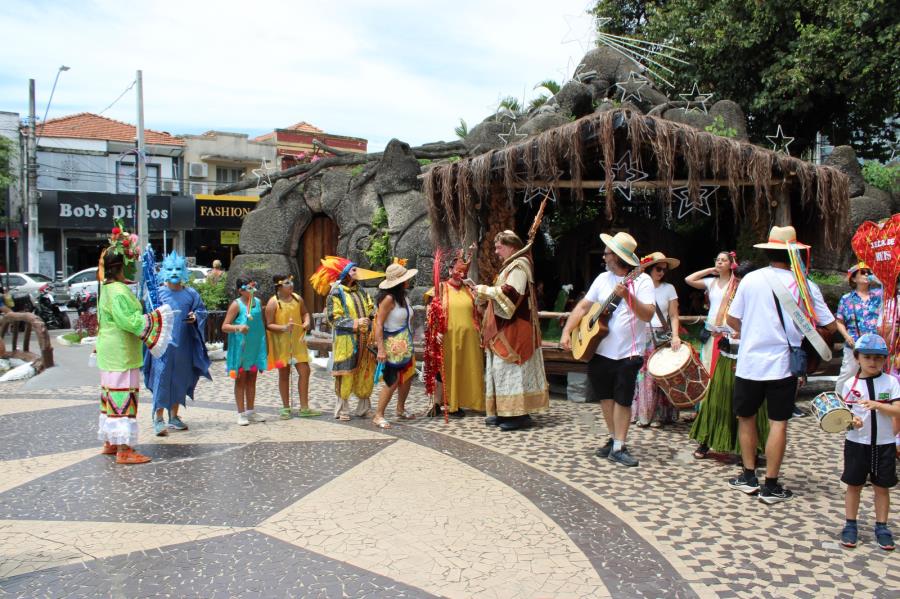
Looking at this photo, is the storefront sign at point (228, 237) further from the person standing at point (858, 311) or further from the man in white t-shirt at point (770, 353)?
the man in white t-shirt at point (770, 353)

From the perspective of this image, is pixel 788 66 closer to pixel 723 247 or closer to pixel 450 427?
pixel 723 247

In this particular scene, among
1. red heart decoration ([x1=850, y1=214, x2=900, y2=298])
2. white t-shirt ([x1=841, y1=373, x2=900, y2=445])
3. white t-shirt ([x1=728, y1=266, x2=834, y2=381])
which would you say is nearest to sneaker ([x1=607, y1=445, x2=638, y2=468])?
white t-shirt ([x1=728, y1=266, x2=834, y2=381])

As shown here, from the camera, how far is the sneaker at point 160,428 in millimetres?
6801

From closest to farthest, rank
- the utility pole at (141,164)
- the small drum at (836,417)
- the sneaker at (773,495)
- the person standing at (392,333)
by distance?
the small drum at (836,417) < the sneaker at (773,495) < the person standing at (392,333) < the utility pole at (141,164)

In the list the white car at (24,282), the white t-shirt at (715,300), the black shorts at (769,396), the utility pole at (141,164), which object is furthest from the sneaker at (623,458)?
the white car at (24,282)

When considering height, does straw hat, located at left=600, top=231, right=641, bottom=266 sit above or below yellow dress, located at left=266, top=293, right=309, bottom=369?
above

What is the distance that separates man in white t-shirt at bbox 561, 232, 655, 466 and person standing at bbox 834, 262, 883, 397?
6.39ft

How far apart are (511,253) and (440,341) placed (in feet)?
4.40

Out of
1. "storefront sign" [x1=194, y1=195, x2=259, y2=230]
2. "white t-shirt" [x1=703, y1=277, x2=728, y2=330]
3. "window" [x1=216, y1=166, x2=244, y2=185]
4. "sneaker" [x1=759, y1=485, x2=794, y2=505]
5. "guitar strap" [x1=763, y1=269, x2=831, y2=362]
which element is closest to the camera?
"guitar strap" [x1=763, y1=269, x2=831, y2=362]

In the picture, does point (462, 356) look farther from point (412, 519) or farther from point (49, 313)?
point (49, 313)

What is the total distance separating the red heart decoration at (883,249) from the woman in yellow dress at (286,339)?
16.9ft

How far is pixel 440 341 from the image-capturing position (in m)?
7.71

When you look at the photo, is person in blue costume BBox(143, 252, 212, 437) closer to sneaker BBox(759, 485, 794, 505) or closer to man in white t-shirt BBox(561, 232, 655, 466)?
man in white t-shirt BBox(561, 232, 655, 466)

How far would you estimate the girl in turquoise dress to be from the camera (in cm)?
716
